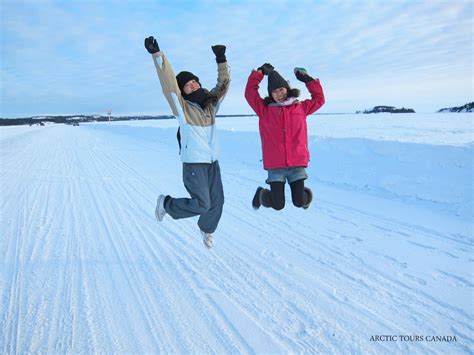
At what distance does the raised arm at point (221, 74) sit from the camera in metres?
3.63

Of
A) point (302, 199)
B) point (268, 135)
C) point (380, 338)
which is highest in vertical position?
point (268, 135)

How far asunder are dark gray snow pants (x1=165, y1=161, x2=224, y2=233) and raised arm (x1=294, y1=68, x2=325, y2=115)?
1.20m

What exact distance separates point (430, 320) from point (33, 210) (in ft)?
19.7

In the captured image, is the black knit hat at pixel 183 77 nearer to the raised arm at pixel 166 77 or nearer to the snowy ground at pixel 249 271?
the raised arm at pixel 166 77

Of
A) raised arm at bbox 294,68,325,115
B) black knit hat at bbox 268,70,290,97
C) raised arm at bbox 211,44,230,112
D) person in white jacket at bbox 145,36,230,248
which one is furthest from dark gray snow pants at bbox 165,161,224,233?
raised arm at bbox 294,68,325,115

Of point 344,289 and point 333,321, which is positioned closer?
point 333,321

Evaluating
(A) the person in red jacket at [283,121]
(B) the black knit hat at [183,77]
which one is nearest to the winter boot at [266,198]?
(A) the person in red jacket at [283,121]

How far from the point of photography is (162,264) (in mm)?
3994

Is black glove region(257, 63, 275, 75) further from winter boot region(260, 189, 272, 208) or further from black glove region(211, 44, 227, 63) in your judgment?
winter boot region(260, 189, 272, 208)

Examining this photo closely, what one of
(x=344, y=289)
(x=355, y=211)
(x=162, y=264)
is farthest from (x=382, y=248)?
(x=162, y=264)

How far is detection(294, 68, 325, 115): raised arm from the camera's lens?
151 inches

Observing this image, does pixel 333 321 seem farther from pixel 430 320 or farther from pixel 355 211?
pixel 355 211

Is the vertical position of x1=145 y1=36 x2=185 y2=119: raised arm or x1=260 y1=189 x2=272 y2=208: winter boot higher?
x1=145 y1=36 x2=185 y2=119: raised arm

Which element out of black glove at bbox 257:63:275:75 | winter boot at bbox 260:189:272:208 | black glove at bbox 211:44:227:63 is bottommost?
winter boot at bbox 260:189:272:208
